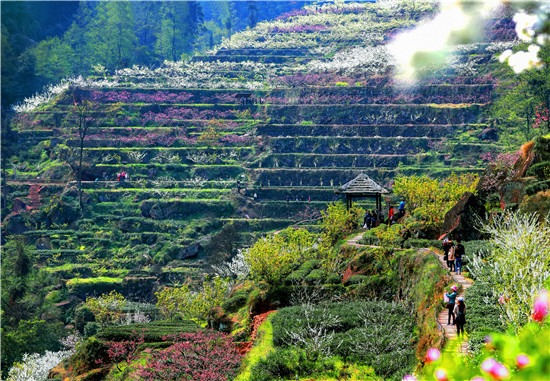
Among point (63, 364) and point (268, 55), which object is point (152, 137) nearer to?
point (268, 55)

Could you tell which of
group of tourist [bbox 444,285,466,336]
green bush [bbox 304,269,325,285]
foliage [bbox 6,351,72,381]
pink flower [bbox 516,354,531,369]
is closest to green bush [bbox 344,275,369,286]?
green bush [bbox 304,269,325,285]

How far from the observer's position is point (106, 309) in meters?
47.1

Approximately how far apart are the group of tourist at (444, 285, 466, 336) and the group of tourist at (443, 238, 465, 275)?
189 inches

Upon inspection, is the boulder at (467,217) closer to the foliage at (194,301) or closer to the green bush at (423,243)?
the green bush at (423,243)

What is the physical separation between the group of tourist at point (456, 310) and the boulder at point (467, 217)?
10.7 metres

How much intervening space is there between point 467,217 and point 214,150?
168 ft

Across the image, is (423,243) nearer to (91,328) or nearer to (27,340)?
(91,328)

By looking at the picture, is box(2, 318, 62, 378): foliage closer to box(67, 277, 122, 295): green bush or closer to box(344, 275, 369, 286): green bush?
box(67, 277, 122, 295): green bush

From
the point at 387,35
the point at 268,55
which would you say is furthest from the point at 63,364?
the point at 387,35

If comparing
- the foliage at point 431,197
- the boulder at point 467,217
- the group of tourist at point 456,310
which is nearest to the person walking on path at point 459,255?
the group of tourist at point 456,310

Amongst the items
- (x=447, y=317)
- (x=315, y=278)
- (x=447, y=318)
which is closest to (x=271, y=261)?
(x=315, y=278)

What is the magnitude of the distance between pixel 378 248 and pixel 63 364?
64.2 feet

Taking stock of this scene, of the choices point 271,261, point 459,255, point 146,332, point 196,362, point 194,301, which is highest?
point 459,255

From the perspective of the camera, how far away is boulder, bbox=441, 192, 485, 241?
102 ft
